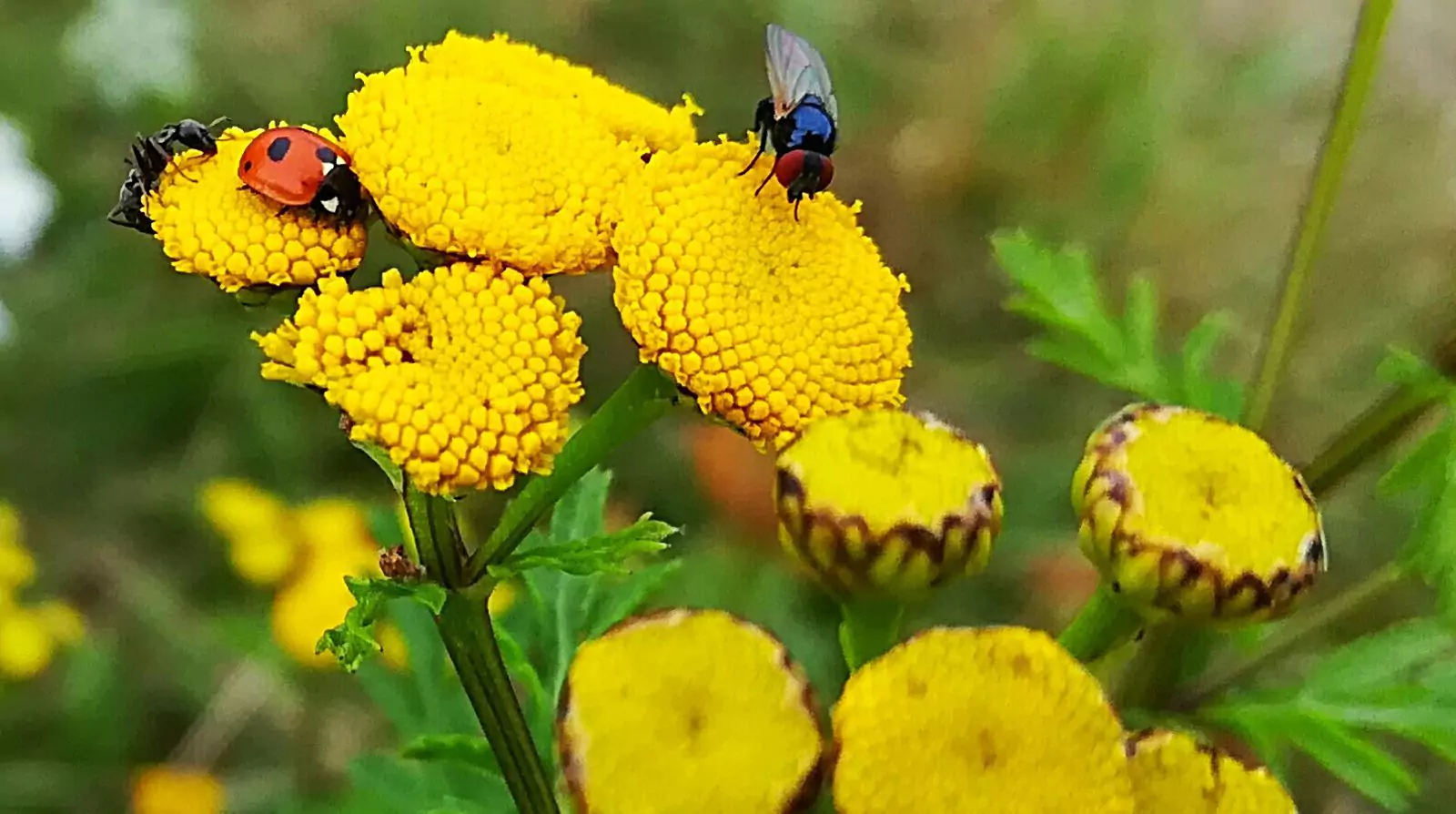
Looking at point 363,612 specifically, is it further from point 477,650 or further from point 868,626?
point 868,626

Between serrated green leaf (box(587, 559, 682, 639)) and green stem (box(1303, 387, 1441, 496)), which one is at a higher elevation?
green stem (box(1303, 387, 1441, 496))

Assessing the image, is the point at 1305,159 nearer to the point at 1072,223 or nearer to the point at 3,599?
the point at 1072,223

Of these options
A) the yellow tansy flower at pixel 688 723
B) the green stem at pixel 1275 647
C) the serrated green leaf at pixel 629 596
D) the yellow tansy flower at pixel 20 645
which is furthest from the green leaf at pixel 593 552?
the yellow tansy flower at pixel 20 645

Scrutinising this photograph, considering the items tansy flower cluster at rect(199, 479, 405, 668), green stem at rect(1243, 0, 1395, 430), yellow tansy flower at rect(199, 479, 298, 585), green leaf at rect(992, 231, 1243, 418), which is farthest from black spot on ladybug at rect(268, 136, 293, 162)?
yellow tansy flower at rect(199, 479, 298, 585)

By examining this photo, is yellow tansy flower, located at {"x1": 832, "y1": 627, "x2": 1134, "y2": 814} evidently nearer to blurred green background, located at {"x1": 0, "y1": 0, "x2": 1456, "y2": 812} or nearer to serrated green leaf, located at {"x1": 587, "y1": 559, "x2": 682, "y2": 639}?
serrated green leaf, located at {"x1": 587, "y1": 559, "x2": 682, "y2": 639}

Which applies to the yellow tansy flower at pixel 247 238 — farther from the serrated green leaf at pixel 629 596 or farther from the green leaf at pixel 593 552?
the serrated green leaf at pixel 629 596

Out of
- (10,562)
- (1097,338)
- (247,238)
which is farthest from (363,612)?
(10,562)
